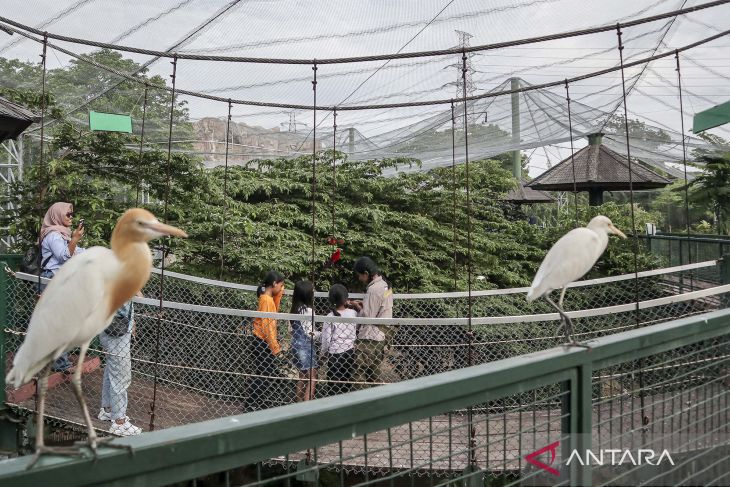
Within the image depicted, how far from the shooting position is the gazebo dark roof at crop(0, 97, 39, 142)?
4.45 metres

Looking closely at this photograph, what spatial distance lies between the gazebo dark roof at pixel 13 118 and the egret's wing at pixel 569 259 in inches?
150

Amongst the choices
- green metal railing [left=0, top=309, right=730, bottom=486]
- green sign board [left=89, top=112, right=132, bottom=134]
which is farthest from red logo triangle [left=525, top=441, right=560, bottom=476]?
green sign board [left=89, top=112, right=132, bottom=134]

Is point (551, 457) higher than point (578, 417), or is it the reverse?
point (578, 417)

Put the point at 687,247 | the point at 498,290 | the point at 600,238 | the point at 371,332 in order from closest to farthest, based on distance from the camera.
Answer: the point at 600,238
the point at 371,332
the point at 498,290
the point at 687,247

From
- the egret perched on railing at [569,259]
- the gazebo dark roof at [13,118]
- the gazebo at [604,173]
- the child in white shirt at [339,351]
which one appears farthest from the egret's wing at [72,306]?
the gazebo at [604,173]

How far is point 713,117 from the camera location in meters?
3.58

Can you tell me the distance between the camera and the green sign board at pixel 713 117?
3.48 m

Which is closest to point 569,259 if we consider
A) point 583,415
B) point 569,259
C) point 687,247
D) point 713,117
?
point 569,259

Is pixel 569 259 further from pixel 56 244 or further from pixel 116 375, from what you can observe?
pixel 56 244

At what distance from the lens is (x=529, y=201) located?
14.5 metres

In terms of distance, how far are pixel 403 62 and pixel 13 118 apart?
3510 mm

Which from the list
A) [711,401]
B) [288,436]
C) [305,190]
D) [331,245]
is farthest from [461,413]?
[305,190]

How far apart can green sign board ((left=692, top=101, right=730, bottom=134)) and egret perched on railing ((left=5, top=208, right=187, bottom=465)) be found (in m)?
3.20

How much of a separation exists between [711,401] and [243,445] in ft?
5.17
